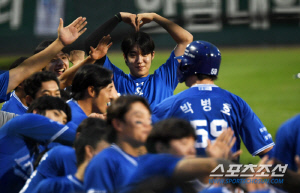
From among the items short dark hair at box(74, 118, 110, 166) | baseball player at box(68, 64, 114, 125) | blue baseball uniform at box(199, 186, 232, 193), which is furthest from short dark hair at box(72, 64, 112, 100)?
blue baseball uniform at box(199, 186, 232, 193)

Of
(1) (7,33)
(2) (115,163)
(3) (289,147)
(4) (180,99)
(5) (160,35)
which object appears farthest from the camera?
(5) (160,35)

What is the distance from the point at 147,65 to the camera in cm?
511

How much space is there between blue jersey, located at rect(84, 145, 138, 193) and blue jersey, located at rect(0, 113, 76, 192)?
71 centimetres

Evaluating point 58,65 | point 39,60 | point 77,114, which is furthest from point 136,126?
point 58,65

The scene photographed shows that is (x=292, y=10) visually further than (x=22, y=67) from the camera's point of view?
Yes

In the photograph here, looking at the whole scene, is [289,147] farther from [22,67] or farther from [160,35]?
[160,35]

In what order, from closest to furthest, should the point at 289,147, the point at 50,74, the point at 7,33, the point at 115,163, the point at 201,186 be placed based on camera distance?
the point at 201,186, the point at 115,163, the point at 289,147, the point at 50,74, the point at 7,33

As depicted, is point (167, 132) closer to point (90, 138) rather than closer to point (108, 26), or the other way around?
point (90, 138)

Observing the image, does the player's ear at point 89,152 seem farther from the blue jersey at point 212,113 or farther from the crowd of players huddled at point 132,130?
the blue jersey at point 212,113

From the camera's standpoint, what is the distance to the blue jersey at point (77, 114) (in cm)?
380

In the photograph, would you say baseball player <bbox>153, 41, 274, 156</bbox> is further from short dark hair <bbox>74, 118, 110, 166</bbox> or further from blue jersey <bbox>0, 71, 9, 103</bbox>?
blue jersey <bbox>0, 71, 9, 103</bbox>

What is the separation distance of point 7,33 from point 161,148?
1535cm

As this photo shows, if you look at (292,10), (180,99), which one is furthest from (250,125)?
(292,10)

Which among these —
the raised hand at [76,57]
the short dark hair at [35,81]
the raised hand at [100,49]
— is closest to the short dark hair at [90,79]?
the short dark hair at [35,81]
